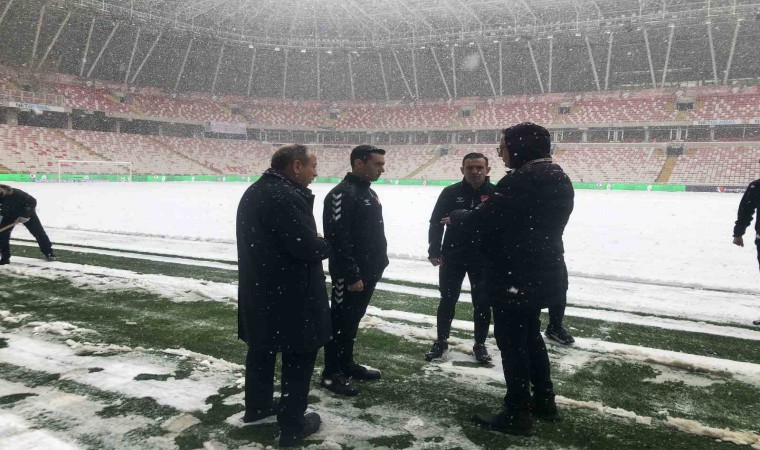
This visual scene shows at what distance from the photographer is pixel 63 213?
1572 cm

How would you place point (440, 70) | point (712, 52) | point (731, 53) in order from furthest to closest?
1. point (440, 70)
2. point (712, 52)
3. point (731, 53)

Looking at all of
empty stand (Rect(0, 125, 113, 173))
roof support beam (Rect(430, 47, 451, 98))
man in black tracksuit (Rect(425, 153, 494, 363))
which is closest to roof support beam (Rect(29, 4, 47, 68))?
empty stand (Rect(0, 125, 113, 173))

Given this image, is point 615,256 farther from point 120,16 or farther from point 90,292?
point 120,16

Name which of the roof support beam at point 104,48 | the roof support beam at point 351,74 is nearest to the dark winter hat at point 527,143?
the roof support beam at point 104,48

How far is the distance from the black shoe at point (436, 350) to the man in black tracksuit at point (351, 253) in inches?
25.7

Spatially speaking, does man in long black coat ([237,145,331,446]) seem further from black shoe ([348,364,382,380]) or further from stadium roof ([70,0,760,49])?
stadium roof ([70,0,760,49])

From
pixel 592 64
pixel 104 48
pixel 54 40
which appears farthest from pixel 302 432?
pixel 104 48

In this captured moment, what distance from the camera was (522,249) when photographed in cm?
285

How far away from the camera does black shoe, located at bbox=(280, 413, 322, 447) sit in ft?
9.07

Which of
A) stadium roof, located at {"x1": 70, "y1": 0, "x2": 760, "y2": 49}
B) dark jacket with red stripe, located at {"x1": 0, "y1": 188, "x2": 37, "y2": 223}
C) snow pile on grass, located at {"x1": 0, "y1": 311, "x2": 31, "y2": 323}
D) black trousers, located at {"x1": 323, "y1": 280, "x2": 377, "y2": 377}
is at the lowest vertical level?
snow pile on grass, located at {"x1": 0, "y1": 311, "x2": 31, "y2": 323}

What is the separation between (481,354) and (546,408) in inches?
42.9

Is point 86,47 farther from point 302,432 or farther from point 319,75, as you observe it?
point 302,432

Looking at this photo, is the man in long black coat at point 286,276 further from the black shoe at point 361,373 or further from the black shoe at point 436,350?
the black shoe at point 436,350

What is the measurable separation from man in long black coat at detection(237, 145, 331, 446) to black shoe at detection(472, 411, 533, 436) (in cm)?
108
